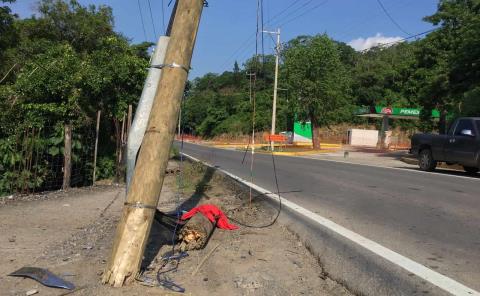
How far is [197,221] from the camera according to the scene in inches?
264

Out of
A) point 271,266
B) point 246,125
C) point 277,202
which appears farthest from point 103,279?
point 246,125

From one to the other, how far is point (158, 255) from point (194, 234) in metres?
0.55

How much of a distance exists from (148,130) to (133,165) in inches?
27.6

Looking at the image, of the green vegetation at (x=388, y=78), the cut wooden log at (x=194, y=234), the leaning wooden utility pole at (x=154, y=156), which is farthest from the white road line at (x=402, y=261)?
the green vegetation at (x=388, y=78)

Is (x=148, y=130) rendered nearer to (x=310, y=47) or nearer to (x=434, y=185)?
(x=434, y=185)

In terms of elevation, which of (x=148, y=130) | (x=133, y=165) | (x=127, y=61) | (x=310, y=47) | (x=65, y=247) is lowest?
(x=65, y=247)

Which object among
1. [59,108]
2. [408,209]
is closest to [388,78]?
[59,108]

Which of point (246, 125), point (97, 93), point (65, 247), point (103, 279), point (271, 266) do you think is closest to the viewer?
point (103, 279)

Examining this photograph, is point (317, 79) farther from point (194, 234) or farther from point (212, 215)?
point (194, 234)

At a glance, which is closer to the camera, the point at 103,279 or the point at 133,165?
the point at 103,279

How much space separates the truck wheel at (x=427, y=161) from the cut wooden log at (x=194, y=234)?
Answer: 1440 centimetres

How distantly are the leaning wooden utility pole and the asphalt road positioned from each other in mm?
2993

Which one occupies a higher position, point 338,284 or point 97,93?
point 97,93

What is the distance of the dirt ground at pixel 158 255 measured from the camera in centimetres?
500
